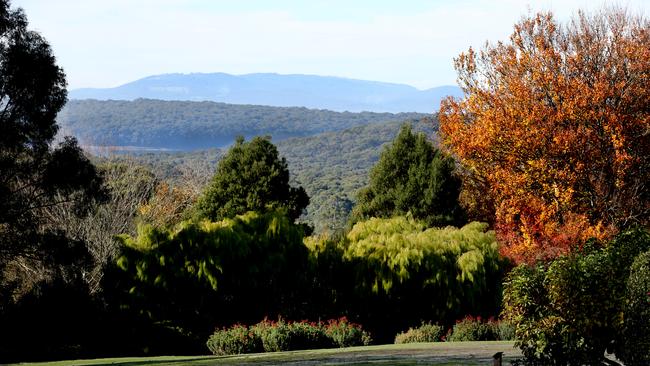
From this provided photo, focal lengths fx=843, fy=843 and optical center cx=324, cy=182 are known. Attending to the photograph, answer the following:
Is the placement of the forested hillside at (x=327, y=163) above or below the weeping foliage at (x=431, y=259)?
below

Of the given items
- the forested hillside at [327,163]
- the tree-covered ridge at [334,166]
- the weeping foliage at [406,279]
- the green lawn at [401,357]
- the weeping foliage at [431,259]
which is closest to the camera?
the green lawn at [401,357]

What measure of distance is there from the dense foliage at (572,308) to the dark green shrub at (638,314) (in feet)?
0.36

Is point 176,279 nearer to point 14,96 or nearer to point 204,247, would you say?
point 204,247

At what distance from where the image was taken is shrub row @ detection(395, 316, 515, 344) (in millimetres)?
26591

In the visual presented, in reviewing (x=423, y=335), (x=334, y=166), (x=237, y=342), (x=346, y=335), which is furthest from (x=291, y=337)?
(x=334, y=166)

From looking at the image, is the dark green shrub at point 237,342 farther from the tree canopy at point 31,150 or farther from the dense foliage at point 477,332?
the tree canopy at point 31,150

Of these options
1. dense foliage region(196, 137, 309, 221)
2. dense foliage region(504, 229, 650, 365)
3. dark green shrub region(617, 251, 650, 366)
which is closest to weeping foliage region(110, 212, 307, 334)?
dense foliage region(196, 137, 309, 221)

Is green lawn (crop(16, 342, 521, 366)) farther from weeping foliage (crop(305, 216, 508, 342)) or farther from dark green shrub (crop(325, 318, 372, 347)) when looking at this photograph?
weeping foliage (crop(305, 216, 508, 342))

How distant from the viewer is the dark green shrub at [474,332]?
88.0 feet

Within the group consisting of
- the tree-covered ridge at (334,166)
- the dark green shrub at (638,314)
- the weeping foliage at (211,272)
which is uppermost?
the dark green shrub at (638,314)

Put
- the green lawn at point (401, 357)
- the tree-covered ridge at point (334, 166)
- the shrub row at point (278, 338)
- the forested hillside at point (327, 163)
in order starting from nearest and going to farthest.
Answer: the green lawn at point (401, 357)
the shrub row at point (278, 338)
the forested hillside at point (327, 163)
the tree-covered ridge at point (334, 166)

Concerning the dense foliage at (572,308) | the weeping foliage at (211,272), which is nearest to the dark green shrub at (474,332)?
the weeping foliage at (211,272)

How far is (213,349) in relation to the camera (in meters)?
26.2

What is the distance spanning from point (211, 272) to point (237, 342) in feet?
16.7
